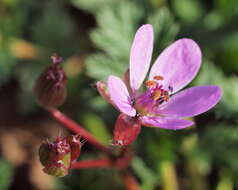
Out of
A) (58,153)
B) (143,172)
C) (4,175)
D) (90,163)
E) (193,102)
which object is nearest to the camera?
(58,153)

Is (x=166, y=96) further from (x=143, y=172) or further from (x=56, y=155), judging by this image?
(x=143, y=172)

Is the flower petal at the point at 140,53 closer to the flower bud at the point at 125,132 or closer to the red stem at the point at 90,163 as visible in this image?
the flower bud at the point at 125,132

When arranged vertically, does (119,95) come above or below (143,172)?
above

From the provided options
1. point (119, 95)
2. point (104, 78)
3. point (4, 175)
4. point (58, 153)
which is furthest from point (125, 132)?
point (4, 175)

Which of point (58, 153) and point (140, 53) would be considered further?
point (140, 53)

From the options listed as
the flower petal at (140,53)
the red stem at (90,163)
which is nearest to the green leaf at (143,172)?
the red stem at (90,163)

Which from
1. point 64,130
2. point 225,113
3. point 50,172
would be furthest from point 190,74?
point 64,130

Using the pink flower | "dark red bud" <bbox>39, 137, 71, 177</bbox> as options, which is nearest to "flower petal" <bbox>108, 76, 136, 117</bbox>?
the pink flower

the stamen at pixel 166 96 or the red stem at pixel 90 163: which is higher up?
the stamen at pixel 166 96

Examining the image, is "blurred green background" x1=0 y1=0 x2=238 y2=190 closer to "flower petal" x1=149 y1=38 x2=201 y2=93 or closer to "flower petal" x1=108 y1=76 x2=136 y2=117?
"flower petal" x1=149 y1=38 x2=201 y2=93
